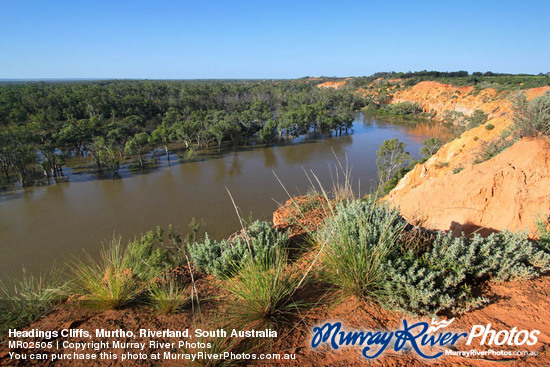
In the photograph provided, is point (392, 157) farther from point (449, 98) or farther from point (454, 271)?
point (449, 98)

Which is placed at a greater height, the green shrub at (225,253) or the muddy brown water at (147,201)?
the green shrub at (225,253)

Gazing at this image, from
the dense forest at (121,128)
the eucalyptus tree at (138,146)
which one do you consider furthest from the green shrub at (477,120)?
the eucalyptus tree at (138,146)

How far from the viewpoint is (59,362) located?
2463mm

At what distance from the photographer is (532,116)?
22.9ft

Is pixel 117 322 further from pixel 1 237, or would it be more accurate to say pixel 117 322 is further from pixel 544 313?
pixel 1 237

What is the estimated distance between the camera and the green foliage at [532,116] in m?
6.64

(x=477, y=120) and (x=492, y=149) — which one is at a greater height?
(x=477, y=120)

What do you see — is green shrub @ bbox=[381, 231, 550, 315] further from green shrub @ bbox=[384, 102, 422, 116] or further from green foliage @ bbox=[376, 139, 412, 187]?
green shrub @ bbox=[384, 102, 422, 116]

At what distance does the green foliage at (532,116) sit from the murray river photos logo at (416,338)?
6.86 metres

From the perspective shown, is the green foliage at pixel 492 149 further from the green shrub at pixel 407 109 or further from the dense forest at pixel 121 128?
the green shrub at pixel 407 109

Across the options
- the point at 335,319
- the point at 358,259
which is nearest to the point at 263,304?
the point at 335,319

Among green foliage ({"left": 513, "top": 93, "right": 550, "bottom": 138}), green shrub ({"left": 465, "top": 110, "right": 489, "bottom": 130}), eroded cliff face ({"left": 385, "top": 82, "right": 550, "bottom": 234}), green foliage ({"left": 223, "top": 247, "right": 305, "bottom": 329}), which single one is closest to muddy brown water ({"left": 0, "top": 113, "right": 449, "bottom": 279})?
eroded cliff face ({"left": 385, "top": 82, "right": 550, "bottom": 234})

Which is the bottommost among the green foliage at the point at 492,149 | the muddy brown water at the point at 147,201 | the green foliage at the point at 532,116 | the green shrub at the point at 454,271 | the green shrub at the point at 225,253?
the muddy brown water at the point at 147,201

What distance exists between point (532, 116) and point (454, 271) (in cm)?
690
